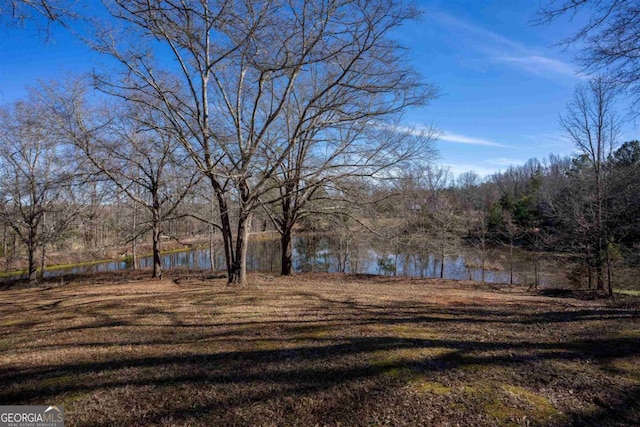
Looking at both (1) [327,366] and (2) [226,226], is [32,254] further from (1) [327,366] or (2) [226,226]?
(1) [327,366]

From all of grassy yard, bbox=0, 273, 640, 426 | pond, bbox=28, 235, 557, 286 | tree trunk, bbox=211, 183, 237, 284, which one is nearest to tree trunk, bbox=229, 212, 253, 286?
tree trunk, bbox=211, 183, 237, 284

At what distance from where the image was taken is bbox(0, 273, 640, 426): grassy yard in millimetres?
2922

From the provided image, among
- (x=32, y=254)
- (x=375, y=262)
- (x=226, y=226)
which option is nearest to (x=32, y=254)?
(x=32, y=254)

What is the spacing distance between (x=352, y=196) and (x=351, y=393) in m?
8.55

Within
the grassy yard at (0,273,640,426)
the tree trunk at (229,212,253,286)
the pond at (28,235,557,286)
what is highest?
the tree trunk at (229,212,253,286)

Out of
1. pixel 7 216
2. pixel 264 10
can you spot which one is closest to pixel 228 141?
pixel 264 10

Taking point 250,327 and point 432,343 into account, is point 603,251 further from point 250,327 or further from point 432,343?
point 250,327

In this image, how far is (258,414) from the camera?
290 centimetres

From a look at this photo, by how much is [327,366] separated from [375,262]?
89.4 feet

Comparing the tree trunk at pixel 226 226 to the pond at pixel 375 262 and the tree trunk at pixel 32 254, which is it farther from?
the tree trunk at pixel 32 254

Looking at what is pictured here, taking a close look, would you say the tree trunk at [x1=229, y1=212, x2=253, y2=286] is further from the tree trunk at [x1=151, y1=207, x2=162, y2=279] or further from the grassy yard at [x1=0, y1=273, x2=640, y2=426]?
the tree trunk at [x1=151, y1=207, x2=162, y2=279]

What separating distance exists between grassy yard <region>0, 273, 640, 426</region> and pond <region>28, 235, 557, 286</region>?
12739mm

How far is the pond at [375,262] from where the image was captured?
22.1 m

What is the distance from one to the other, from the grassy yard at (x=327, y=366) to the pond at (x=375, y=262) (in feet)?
41.8
